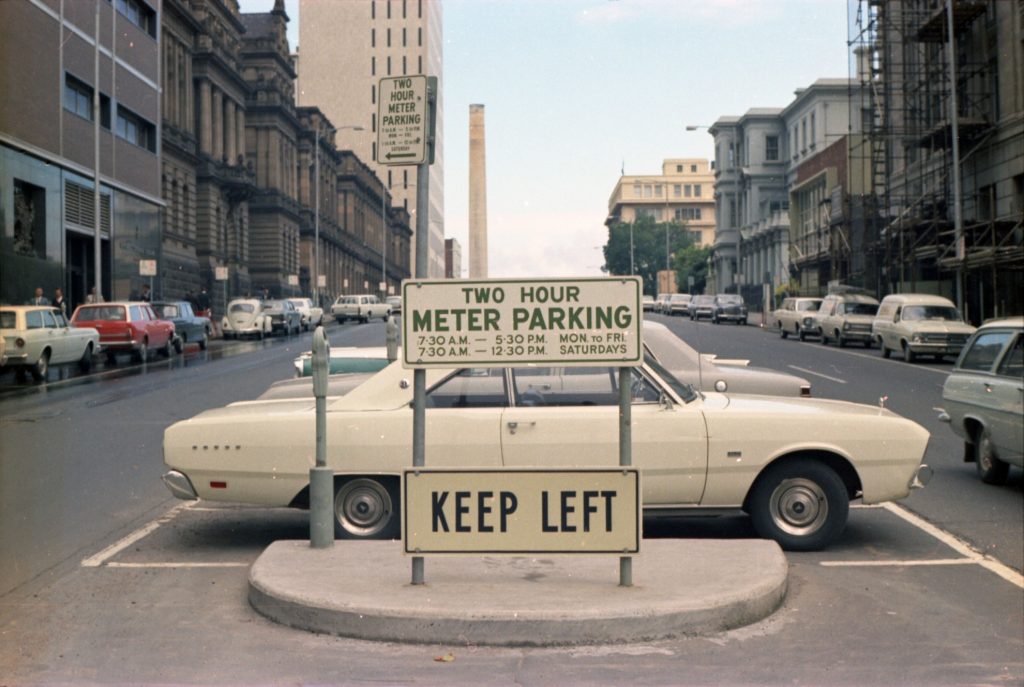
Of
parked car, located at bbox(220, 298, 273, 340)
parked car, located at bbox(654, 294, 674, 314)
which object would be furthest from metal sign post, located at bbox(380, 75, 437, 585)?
parked car, located at bbox(654, 294, 674, 314)

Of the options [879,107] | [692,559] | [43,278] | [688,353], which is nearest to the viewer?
[692,559]

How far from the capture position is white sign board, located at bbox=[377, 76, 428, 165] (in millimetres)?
7215

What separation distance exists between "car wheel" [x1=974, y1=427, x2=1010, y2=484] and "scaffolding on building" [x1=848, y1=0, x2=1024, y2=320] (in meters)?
23.2

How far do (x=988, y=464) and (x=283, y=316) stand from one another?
43.7 m

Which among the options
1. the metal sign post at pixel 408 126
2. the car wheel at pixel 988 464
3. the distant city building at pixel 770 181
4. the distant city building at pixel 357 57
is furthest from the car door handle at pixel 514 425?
the distant city building at pixel 770 181

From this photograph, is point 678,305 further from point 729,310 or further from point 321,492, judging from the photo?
point 321,492

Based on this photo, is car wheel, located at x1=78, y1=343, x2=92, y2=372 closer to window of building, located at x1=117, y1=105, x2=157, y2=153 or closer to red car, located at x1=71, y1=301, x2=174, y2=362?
red car, located at x1=71, y1=301, x2=174, y2=362

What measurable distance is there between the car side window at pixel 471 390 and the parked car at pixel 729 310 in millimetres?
48605

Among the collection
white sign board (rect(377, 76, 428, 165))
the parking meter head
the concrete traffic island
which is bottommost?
the concrete traffic island

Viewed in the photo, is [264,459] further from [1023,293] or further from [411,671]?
[1023,293]

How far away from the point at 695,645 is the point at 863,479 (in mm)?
2734

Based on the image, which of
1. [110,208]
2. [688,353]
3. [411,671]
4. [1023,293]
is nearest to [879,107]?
[1023,293]

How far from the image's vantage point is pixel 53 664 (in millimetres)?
5531

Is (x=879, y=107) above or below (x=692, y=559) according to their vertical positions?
above
